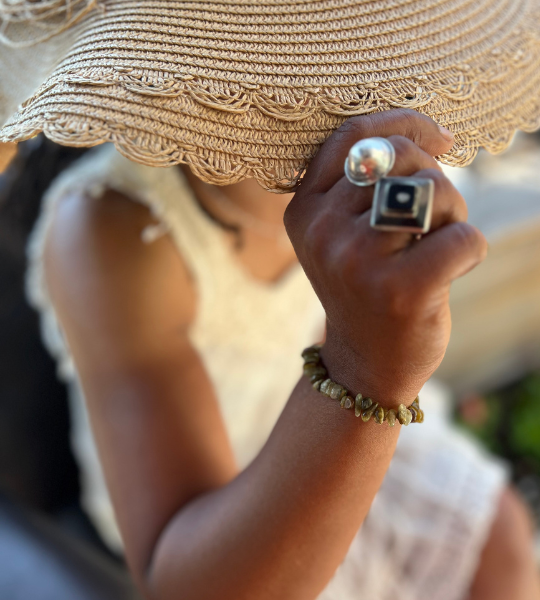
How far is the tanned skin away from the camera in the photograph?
370 millimetres

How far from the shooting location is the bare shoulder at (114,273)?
2.18 ft

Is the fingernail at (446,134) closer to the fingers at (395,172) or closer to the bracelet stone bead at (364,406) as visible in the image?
the fingers at (395,172)

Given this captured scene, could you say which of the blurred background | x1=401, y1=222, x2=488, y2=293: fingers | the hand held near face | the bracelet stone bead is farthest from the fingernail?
the blurred background

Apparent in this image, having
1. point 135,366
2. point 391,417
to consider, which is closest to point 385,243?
point 391,417

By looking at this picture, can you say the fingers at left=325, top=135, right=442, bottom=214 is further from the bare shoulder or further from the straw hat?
the bare shoulder

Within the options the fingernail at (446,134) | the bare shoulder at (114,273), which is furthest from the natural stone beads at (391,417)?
the bare shoulder at (114,273)

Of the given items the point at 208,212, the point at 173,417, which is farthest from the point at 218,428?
the point at 208,212

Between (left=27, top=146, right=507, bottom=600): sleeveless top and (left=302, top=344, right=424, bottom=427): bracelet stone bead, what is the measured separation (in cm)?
34

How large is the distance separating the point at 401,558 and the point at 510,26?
71 cm

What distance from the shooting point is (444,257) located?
0.35 metres

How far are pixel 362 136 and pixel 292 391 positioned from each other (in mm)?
225

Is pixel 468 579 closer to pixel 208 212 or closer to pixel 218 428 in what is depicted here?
pixel 218 428

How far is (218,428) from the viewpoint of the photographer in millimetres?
672

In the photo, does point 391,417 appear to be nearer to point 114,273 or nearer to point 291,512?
point 291,512
